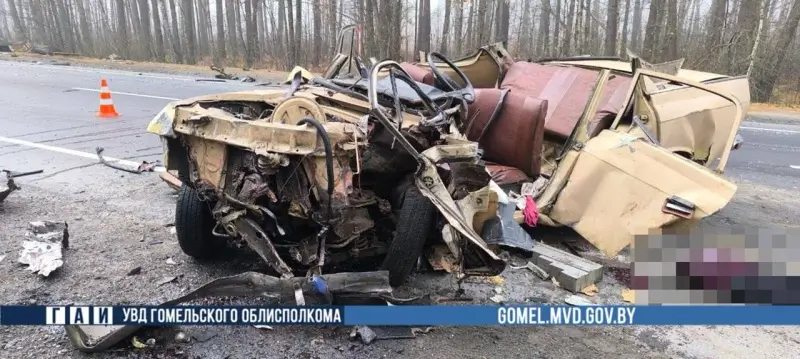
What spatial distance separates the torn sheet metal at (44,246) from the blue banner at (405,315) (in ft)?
3.80

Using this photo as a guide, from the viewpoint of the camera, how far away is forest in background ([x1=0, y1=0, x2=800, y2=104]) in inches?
561

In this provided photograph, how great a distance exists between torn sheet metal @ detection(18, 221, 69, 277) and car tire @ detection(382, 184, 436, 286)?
7.15 feet

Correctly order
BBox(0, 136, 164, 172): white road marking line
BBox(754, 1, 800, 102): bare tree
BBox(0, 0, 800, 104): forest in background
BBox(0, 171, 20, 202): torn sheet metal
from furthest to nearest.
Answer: BBox(0, 0, 800, 104): forest in background
BBox(754, 1, 800, 102): bare tree
BBox(0, 136, 164, 172): white road marking line
BBox(0, 171, 20, 202): torn sheet metal

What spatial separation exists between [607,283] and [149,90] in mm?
11821

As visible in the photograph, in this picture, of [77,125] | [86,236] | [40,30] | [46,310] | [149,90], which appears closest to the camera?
[46,310]

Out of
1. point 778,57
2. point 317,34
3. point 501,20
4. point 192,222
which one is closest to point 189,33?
point 317,34

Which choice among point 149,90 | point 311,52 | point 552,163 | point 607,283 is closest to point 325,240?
point 607,283

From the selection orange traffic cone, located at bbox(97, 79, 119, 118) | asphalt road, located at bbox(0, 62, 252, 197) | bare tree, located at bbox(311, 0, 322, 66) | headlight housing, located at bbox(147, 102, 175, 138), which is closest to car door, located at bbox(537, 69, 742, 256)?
headlight housing, located at bbox(147, 102, 175, 138)

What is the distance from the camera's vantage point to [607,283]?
3816 millimetres

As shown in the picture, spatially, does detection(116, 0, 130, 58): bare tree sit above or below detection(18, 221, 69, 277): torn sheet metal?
above

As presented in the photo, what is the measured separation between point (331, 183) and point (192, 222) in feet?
4.31

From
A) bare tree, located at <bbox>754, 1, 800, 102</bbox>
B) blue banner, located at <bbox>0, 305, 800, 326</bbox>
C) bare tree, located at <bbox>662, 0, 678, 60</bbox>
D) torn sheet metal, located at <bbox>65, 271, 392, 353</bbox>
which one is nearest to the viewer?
blue banner, located at <bbox>0, 305, 800, 326</bbox>

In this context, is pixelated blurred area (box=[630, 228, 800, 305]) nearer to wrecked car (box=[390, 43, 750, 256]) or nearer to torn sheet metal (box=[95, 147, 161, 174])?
wrecked car (box=[390, 43, 750, 256])

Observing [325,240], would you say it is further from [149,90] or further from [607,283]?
[149,90]
